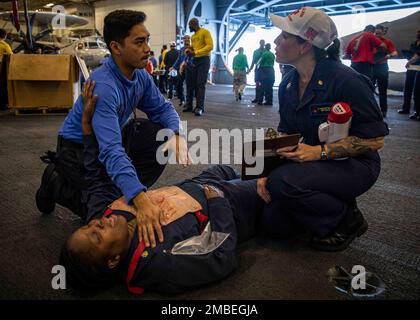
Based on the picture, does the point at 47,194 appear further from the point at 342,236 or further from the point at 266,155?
the point at 342,236

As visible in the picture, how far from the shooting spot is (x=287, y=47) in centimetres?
140

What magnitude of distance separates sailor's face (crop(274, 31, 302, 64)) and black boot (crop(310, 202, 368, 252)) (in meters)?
0.68

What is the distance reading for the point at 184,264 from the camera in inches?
41.5

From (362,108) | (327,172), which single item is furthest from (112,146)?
(362,108)

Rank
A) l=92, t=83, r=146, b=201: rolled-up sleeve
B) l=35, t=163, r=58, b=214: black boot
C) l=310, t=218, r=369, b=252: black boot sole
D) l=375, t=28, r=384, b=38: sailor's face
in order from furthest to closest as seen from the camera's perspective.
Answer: l=375, t=28, r=384, b=38: sailor's face → l=35, t=163, r=58, b=214: black boot → l=310, t=218, r=369, b=252: black boot sole → l=92, t=83, r=146, b=201: rolled-up sleeve

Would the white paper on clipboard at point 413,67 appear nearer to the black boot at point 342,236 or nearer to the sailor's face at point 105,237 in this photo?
the black boot at point 342,236

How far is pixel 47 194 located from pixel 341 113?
137 cm

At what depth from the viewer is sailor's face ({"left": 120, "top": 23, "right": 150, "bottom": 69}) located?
4.48ft

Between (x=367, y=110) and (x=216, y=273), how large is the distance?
828 millimetres

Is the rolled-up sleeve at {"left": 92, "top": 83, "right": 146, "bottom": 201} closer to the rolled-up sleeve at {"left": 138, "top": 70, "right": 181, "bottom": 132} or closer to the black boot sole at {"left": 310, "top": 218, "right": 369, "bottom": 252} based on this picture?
the rolled-up sleeve at {"left": 138, "top": 70, "right": 181, "bottom": 132}

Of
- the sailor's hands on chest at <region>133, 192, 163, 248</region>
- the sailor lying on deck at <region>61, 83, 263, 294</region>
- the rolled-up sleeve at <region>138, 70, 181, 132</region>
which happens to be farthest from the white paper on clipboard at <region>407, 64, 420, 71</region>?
the sailor's hands on chest at <region>133, 192, 163, 248</region>

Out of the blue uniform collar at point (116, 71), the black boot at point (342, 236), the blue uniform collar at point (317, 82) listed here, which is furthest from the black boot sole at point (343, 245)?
the blue uniform collar at point (116, 71)

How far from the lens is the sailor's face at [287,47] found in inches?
54.6

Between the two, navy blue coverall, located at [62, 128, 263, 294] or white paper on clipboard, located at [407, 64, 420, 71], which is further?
white paper on clipboard, located at [407, 64, 420, 71]
